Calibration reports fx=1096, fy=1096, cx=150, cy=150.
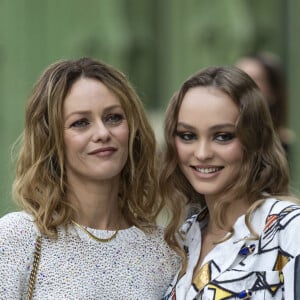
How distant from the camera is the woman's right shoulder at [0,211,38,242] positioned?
13.4 feet

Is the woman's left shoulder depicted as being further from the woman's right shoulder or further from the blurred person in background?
the blurred person in background

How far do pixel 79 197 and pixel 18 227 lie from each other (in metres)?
0.34

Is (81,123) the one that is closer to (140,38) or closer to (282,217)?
(282,217)

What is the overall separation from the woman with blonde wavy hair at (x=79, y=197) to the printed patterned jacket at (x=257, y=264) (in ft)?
0.76

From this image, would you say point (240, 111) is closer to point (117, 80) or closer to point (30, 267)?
point (117, 80)

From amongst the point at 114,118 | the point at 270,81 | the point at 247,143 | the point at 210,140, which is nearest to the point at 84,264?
the point at 114,118

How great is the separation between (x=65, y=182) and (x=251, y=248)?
0.79 metres

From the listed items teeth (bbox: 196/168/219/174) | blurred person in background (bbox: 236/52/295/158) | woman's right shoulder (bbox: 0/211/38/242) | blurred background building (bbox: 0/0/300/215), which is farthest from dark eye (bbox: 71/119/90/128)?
blurred background building (bbox: 0/0/300/215)

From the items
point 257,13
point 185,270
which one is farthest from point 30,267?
point 257,13

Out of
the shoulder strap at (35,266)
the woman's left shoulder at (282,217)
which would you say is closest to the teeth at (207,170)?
the woman's left shoulder at (282,217)

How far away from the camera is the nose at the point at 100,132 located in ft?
13.9

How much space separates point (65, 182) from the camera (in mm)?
4352

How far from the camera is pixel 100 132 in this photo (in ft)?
13.9

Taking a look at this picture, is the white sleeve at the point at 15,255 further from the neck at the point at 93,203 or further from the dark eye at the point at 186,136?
the dark eye at the point at 186,136
